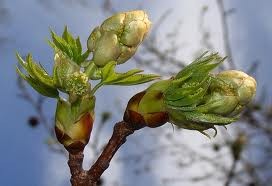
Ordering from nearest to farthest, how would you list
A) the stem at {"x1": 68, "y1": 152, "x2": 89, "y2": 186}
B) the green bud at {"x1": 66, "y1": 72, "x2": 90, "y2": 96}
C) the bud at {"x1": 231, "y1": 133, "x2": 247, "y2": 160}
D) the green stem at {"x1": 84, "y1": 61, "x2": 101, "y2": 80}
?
the stem at {"x1": 68, "y1": 152, "x2": 89, "y2": 186} → the green bud at {"x1": 66, "y1": 72, "x2": 90, "y2": 96} → the green stem at {"x1": 84, "y1": 61, "x2": 101, "y2": 80} → the bud at {"x1": 231, "y1": 133, "x2": 247, "y2": 160}

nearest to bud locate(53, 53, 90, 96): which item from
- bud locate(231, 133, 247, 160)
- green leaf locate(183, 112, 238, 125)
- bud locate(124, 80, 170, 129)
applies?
bud locate(124, 80, 170, 129)

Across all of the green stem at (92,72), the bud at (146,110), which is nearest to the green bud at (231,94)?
the bud at (146,110)

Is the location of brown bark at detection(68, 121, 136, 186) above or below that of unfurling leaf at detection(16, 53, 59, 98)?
below

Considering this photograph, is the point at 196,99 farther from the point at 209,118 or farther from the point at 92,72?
the point at 92,72

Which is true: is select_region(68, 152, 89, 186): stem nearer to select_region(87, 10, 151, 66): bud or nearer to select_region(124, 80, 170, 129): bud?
select_region(124, 80, 170, 129): bud

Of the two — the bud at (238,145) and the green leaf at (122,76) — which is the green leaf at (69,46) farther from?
the bud at (238,145)

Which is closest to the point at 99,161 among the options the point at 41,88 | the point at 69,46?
the point at 41,88
